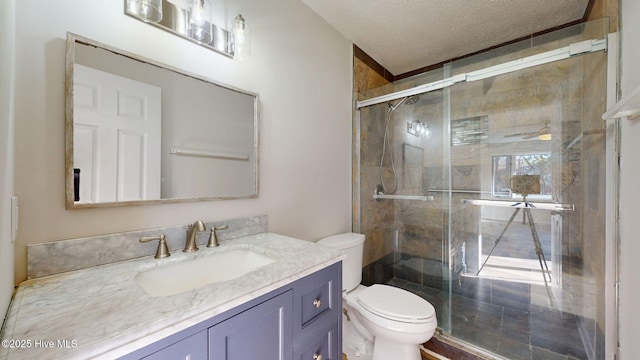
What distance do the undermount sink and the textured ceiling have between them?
5.82ft

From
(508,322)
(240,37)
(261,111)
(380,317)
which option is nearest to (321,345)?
(380,317)

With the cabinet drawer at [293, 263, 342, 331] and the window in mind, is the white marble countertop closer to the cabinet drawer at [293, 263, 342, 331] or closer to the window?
the cabinet drawer at [293, 263, 342, 331]

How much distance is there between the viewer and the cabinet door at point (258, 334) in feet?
2.06

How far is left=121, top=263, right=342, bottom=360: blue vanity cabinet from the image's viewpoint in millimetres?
572

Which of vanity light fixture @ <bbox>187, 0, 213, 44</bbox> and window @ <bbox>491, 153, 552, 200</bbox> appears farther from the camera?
window @ <bbox>491, 153, 552, 200</bbox>

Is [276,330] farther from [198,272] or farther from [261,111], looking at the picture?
[261,111]

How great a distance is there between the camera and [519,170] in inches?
75.2

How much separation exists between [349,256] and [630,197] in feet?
4.75

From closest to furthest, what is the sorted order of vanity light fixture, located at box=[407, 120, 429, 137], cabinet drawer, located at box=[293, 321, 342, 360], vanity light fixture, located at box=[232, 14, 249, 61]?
cabinet drawer, located at box=[293, 321, 342, 360], vanity light fixture, located at box=[232, 14, 249, 61], vanity light fixture, located at box=[407, 120, 429, 137]

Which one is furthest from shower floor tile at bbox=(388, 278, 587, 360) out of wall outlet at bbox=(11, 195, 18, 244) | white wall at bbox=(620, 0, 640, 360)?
wall outlet at bbox=(11, 195, 18, 244)

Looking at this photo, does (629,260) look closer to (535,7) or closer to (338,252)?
(338,252)

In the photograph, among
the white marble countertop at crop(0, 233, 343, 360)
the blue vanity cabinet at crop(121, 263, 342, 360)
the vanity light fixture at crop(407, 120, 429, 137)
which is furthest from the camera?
the vanity light fixture at crop(407, 120, 429, 137)

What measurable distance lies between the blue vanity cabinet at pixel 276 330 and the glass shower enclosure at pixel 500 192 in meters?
1.24

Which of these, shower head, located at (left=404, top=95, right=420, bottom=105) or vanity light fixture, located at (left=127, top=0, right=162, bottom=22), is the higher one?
shower head, located at (left=404, top=95, right=420, bottom=105)
